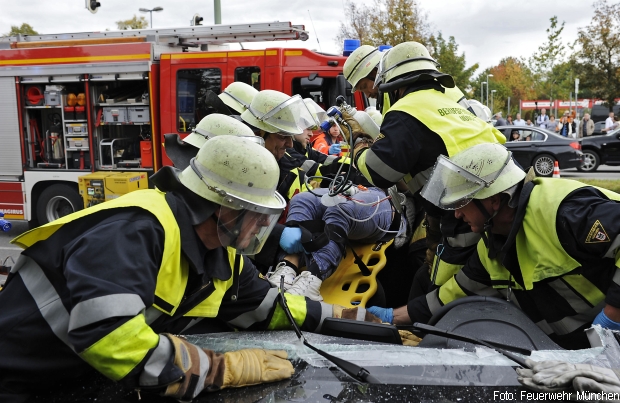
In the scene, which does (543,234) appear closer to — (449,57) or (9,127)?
(9,127)

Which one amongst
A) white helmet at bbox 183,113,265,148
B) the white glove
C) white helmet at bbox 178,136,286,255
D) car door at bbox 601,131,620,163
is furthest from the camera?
car door at bbox 601,131,620,163

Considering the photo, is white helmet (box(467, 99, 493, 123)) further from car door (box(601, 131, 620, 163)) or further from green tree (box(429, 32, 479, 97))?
green tree (box(429, 32, 479, 97))

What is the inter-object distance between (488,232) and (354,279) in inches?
48.1

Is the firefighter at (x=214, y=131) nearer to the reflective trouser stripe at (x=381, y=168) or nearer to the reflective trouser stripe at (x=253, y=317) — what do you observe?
the reflective trouser stripe at (x=381, y=168)

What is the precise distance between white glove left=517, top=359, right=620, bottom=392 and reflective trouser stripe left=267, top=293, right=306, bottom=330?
1009mm

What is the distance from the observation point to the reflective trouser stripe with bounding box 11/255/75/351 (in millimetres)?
1770

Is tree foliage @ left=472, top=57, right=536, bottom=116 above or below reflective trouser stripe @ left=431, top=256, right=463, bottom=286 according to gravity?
above

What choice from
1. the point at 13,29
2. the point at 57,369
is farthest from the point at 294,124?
the point at 13,29

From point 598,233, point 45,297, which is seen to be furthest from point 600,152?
point 45,297

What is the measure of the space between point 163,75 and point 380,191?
16.9 ft

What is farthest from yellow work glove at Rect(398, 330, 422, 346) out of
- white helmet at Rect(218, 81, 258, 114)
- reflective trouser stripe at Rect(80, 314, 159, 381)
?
white helmet at Rect(218, 81, 258, 114)

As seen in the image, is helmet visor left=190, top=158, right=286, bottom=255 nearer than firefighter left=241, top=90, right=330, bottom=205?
Yes

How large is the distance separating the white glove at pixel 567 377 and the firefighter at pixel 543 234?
2.18 ft

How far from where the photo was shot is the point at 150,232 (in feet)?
5.86
